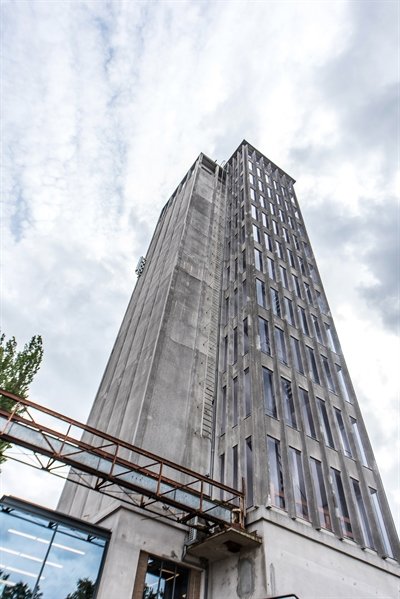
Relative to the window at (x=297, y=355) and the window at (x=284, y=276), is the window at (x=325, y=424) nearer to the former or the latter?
the window at (x=297, y=355)

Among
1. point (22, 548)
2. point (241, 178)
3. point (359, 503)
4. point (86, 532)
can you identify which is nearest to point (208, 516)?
point (86, 532)

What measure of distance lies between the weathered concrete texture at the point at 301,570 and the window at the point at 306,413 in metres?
6.19

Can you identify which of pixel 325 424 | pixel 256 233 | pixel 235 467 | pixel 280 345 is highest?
pixel 256 233

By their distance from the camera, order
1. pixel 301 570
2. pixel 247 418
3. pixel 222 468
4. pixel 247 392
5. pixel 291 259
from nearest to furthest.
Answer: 1. pixel 301 570
2. pixel 222 468
3. pixel 247 418
4. pixel 247 392
5. pixel 291 259

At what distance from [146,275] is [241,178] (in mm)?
16563

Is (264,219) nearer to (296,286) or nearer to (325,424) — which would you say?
(296,286)

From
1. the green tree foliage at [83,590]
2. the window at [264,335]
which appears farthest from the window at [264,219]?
the green tree foliage at [83,590]

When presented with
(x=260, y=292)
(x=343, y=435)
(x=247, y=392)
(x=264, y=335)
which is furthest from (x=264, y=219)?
(x=343, y=435)

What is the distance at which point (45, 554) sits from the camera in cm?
1875

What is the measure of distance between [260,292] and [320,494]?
51.4 ft

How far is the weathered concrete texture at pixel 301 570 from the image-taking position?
1822cm

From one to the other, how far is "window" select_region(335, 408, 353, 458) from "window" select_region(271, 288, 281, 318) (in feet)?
28.1

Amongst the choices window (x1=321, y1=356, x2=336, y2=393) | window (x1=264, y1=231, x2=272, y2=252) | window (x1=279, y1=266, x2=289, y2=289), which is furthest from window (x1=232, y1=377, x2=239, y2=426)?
window (x1=264, y1=231, x2=272, y2=252)

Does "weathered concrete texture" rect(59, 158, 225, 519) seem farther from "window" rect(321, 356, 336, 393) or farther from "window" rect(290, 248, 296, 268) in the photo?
"window" rect(321, 356, 336, 393)
